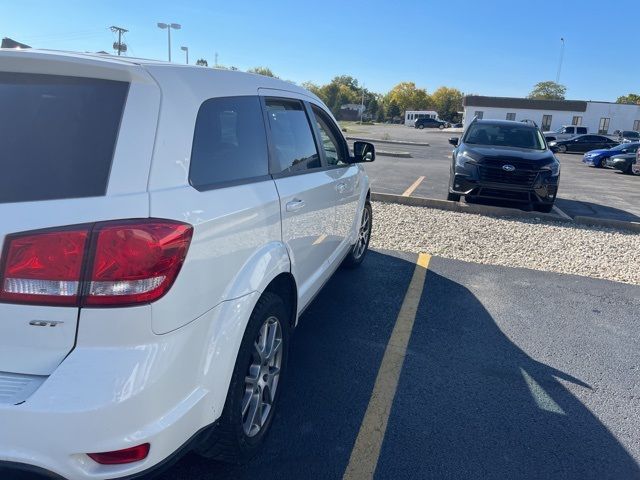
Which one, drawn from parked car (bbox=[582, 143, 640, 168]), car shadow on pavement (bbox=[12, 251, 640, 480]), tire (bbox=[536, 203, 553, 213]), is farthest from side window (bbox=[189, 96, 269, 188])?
parked car (bbox=[582, 143, 640, 168])

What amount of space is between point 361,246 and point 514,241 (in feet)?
8.76

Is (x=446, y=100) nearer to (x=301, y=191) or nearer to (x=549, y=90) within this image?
(x=549, y=90)

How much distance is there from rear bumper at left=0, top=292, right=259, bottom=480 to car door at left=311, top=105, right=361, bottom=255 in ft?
7.61

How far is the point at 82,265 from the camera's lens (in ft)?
5.31

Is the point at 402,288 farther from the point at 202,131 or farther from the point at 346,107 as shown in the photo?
the point at 346,107

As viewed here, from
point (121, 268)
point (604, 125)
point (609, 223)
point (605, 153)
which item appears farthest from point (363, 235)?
point (604, 125)

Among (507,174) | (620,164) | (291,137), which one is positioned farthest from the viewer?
(620,164)

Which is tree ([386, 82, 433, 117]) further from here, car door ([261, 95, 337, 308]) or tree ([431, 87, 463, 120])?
car door ([261, 95, 337, 308])

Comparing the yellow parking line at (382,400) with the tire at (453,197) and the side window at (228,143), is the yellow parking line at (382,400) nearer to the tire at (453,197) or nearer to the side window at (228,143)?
the side window at (228,143)

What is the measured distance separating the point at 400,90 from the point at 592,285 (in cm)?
12188

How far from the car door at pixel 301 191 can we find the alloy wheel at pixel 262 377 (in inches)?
16.5

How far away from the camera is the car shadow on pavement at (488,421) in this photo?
255 centimetres

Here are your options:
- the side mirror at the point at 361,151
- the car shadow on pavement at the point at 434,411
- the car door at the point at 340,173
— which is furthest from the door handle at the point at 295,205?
the side mirror at the point at 361,151

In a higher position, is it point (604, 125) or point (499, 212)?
point (604, 125)
